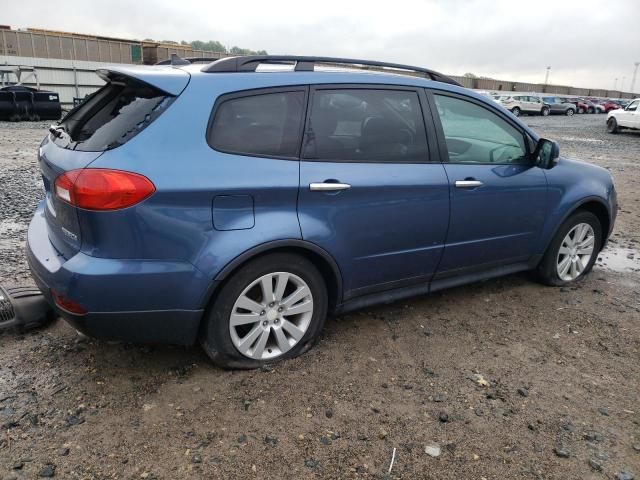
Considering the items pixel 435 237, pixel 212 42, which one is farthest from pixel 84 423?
pixel 212 42

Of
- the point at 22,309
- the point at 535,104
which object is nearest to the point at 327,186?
the point at 22,309

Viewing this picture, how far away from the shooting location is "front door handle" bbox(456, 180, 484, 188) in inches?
139

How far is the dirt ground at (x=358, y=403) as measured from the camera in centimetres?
237

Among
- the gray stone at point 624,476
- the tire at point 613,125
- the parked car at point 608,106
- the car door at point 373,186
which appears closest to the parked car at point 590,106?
the parked car at point 608,106

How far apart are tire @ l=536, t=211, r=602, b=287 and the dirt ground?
0.55m

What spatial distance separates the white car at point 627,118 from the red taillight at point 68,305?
2656cm

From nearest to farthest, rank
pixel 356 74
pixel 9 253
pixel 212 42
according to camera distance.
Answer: pixel 356 74
pixel 9 253
pixel 212 42

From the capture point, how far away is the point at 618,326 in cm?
388

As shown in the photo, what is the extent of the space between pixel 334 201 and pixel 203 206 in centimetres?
78

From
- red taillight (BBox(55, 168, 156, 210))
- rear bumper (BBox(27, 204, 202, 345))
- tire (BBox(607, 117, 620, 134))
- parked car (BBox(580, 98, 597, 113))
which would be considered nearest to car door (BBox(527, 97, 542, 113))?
parked car (BBox(580, 98, 597, 113))

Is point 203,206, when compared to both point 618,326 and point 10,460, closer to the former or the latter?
point 10,460

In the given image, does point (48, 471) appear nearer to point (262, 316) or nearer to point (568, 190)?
point (262, 316)

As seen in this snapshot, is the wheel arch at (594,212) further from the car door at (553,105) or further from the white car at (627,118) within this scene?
the car door at (553,105)

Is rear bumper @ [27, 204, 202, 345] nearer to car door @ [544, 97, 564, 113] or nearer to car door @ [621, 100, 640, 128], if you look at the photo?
car door @ [621, 100, 640, 128]
